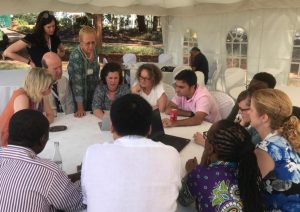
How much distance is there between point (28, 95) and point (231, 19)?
5.84 meters

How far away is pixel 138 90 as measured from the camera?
3.66 metres

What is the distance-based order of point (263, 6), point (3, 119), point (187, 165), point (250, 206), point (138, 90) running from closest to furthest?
point (250, 206)
point (187, 165)
point (3, 119)
point (138, 90)
point (263, 6)

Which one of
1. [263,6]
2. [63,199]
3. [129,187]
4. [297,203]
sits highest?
[263,6]

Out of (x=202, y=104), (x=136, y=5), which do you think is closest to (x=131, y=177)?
(x=202, y=104)

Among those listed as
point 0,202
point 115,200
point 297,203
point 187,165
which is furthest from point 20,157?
point 297,203

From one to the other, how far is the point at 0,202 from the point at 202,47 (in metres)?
7.65

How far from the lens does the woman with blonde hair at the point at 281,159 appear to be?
1.64m

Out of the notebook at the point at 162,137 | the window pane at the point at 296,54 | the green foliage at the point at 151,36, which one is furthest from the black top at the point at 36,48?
the green foliage at the point at 151,36

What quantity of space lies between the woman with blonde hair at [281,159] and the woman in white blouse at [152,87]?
1857 millimetres

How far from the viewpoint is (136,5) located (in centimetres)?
771

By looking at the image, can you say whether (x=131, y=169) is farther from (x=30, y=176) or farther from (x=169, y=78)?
(x=169, y=78)

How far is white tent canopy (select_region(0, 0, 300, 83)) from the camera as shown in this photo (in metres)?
5.80

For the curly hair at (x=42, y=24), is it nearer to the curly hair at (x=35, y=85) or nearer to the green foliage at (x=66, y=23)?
the curly hair at (x=35, y=85)

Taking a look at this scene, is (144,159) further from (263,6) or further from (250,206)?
(263,6)
